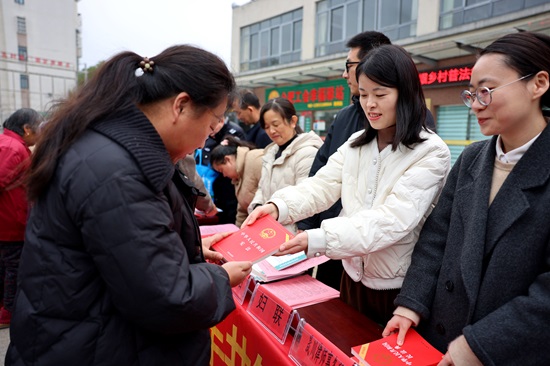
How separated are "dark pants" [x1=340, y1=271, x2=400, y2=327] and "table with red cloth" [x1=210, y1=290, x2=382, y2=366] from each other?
2.6 inches

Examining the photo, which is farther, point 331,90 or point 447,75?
point 331,90

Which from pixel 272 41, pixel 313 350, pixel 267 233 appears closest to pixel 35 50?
pixel 272 41

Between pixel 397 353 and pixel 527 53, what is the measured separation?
0.92 m

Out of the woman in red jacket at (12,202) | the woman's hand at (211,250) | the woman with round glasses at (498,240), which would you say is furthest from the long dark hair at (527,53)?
the woman in red jacket at (12,202)

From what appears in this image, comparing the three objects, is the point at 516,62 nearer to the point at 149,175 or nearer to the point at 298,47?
the point at 149,175

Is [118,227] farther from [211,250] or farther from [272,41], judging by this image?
[272,41]

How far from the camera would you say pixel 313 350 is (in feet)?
4.17

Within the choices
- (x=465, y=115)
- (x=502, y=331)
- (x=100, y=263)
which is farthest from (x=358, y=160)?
(x=465, y=115)

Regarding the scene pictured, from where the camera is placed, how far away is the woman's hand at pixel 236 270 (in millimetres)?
1250

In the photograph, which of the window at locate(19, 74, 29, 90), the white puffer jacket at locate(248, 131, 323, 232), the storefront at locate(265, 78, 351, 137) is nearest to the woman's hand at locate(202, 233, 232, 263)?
the white puffer jacket at locate(248, 131, 323, 232)

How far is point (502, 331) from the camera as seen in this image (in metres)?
1.00

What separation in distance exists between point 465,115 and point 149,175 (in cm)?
991

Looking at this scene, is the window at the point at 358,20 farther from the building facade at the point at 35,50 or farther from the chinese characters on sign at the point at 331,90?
the building facade at the point at 35,50

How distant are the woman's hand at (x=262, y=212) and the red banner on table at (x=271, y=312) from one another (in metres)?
0.28
